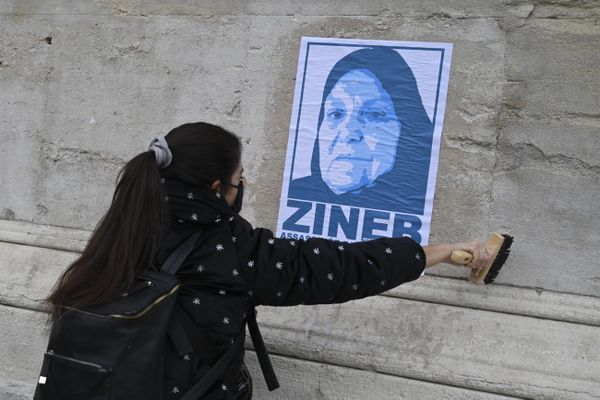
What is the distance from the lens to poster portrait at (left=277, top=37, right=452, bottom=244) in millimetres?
3088

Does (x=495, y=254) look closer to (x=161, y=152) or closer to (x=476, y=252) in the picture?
(x=476, y=252)

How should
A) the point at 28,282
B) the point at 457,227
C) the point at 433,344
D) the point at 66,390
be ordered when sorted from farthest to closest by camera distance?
the point at 28,282, the point at 457,227, the point at 433,344, the point at 66,390

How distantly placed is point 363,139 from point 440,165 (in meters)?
0.38

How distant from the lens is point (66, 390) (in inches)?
76.5

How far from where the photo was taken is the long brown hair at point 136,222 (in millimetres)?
1945

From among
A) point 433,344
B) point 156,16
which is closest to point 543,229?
A: point 433,344

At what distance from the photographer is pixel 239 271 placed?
2.06m

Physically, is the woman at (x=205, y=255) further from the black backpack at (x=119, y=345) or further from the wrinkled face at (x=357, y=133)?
the wrinkled face at (x=357, y=133)

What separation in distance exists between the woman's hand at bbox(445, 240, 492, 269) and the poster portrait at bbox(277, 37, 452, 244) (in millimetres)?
420

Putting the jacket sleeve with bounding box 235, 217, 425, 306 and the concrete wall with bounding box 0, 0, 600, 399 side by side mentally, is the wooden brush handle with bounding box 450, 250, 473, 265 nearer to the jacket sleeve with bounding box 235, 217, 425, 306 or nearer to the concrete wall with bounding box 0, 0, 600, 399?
the jacket sleeve with bounding box 235, 217, 425, 306

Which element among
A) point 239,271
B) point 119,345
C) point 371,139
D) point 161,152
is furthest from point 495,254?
point 119,345

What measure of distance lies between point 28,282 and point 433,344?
210 centimetres

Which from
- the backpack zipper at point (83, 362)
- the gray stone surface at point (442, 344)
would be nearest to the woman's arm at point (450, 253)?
the gray stone surface at point (442, 344)

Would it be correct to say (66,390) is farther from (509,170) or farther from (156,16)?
(156,16)
